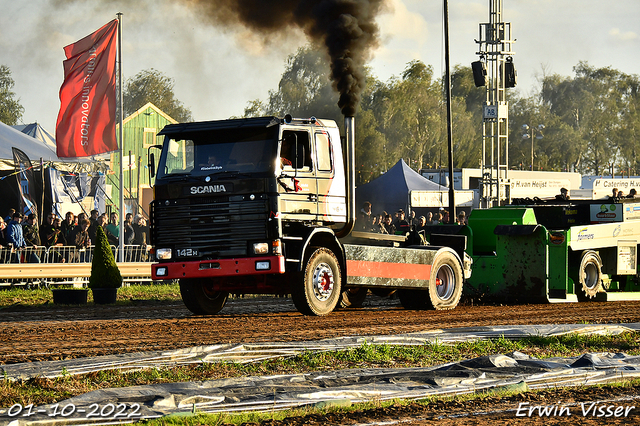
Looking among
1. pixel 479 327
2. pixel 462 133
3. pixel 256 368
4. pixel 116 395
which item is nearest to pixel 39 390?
pixel 116 395

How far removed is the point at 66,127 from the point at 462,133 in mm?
63282

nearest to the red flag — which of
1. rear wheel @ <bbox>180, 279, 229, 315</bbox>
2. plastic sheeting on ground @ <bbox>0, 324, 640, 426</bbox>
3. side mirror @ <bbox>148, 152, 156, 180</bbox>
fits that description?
rear wheel @ <bbox>180, 279, 229, 315</bbox>

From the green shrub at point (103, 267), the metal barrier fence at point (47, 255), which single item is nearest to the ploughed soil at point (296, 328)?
the green shrub at point (103, 267)

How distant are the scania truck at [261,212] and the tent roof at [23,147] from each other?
40.3 feet

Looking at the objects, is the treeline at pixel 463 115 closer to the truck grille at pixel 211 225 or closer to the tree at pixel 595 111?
the tree at pixel 595 111

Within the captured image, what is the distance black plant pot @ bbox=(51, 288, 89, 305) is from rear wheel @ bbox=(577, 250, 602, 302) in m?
9.80

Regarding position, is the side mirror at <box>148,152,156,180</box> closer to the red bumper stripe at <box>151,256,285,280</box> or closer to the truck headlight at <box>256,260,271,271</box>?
the red bumper stripe at <box>151,256,285,280</box>

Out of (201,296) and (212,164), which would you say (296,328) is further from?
(201,296)

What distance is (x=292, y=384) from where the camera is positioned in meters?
6.44

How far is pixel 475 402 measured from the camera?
19.6 feet

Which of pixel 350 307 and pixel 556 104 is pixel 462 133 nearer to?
pixel 556 104

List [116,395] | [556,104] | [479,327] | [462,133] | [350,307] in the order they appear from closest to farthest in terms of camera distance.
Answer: [116,395] → [479,327] → [350,307] → [462,133] → [556,104]

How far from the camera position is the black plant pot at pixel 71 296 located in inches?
653

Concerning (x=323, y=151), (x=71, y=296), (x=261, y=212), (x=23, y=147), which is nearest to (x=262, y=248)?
(x=261, y=212)
